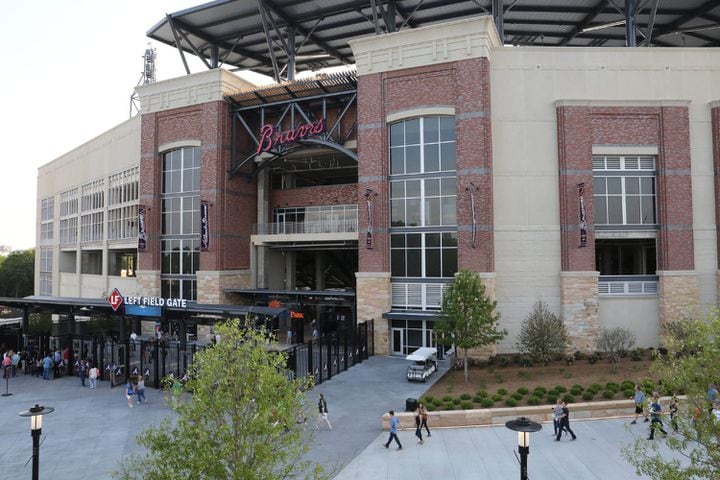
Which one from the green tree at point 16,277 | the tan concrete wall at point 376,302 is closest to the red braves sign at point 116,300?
the tan concrete wall at point 376,302

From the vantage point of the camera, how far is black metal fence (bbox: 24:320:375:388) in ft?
81.6

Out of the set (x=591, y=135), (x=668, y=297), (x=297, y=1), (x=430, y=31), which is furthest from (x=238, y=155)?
(x=668, y=297)

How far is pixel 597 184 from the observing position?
31.2 meters

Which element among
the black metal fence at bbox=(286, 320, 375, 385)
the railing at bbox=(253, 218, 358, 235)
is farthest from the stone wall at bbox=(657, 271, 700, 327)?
the railing at bbox=(253, 218, 358, 235)

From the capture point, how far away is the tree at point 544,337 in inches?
1082

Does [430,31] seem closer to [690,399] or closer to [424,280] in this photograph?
[424,280]

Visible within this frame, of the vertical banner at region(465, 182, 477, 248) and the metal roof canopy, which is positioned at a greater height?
the metal roof canopy

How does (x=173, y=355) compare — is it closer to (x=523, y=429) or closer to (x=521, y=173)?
(x=523, y=429)

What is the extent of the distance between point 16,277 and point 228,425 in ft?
339

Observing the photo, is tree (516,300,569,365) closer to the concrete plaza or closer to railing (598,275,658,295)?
railing (598,275,658,295)

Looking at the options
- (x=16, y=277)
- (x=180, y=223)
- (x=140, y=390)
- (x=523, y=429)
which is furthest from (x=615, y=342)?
(x=16, y=277)

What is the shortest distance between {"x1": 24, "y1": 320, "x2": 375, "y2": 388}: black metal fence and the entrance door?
1430 mm

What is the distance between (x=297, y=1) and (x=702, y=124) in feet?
95.3

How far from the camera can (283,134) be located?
122 ft
